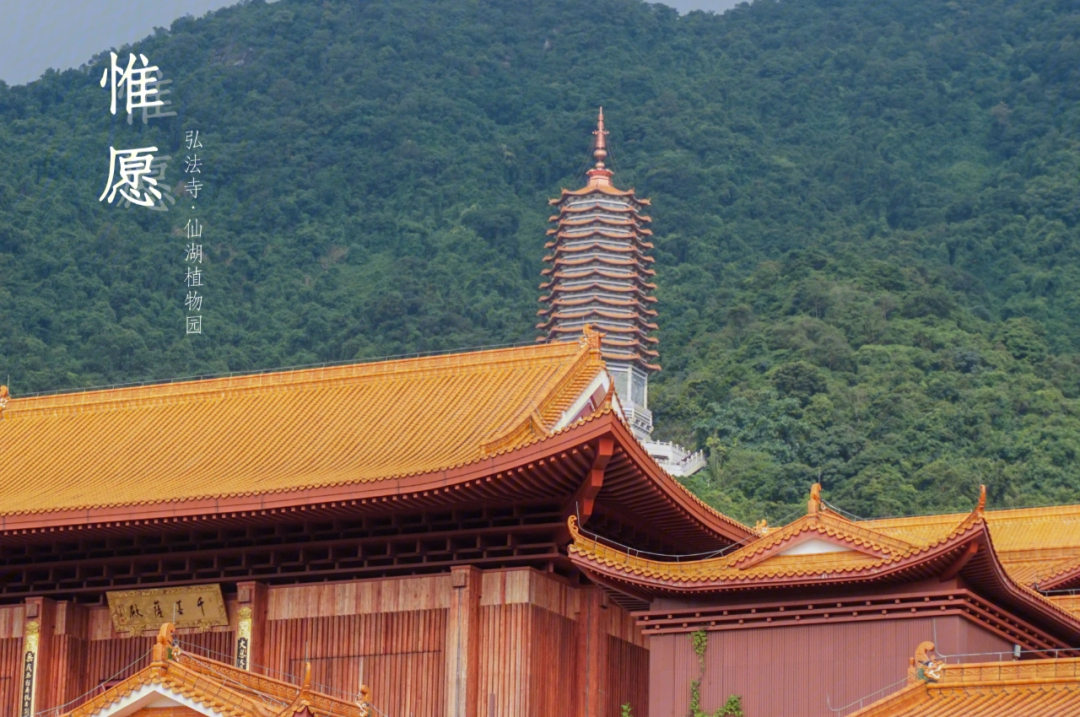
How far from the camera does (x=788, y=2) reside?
179m

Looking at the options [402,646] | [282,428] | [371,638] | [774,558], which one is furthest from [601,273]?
[774,558]

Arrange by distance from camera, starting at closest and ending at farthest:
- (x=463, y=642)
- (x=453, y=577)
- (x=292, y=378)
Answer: (x=463, y=642) → (x=453, y=577) → (x=292, y=378)

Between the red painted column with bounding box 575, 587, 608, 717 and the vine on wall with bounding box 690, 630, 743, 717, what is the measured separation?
1.97 meters

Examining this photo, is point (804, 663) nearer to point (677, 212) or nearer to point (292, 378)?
point (292, 378)

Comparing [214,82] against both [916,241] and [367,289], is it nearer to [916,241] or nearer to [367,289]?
[367,289]

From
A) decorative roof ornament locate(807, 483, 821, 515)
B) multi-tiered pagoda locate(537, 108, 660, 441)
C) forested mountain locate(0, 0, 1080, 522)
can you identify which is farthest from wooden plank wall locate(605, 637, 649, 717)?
multi-tiered pagoda locate(537, 108, 660, 441)

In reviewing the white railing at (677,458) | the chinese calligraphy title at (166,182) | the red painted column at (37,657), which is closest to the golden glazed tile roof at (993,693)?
the red painted column at (37,657)

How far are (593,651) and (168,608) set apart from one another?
17.7 ft

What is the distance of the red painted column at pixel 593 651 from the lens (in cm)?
2469

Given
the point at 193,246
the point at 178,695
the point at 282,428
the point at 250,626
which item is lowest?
the point at 178,695

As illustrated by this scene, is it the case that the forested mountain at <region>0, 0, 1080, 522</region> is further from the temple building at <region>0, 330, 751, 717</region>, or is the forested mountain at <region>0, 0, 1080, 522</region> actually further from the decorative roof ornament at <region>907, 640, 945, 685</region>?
the decorative roof ornament at <region>907, 640, 945, 685</region>

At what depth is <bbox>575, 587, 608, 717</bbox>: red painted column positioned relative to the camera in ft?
81.0

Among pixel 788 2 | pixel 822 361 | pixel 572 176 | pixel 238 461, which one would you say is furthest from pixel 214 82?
pixel 238 461

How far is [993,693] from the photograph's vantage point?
Answer: 66.6 ft
